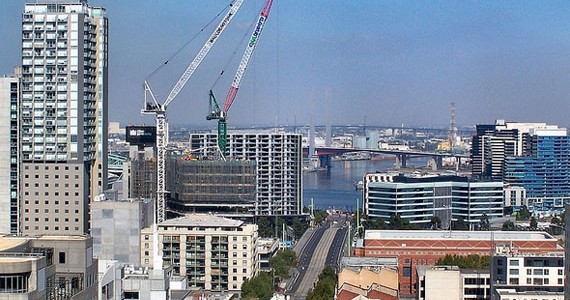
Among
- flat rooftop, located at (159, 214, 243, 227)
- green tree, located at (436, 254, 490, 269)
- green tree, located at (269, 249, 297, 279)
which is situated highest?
flat rooftop, located at (159, 214, 243, 227)

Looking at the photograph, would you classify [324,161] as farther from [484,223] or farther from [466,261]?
[466,261]

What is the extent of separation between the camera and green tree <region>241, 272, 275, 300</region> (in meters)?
18.1

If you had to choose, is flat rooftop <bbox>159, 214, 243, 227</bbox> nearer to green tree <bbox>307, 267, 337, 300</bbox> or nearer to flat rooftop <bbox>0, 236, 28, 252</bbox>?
green tree <bbox>307, 267, 337, 300</bbox>

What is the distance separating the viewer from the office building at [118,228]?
18.3 m

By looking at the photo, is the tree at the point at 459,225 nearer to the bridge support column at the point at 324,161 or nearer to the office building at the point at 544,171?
the office building at the point at 544,171

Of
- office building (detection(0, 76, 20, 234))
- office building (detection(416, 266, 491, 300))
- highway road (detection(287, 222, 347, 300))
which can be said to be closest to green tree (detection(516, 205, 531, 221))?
highway road (detection(287, 222, 347, 300))

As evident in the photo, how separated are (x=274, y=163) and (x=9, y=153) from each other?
40.3 feet

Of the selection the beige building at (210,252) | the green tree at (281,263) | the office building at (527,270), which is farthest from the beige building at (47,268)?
the green tree at (281,263)

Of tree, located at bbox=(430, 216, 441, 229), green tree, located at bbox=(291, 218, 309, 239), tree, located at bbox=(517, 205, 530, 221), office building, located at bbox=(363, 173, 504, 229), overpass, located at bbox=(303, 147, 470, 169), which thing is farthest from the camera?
overpass, located at bbox=(303, 147, 470, 169)

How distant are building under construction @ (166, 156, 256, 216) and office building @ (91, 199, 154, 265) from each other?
263 inches

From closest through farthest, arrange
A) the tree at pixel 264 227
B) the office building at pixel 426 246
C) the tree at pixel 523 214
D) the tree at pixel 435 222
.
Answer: the office building at pixel 426 246
the tree at pixel 264 227
the tree at pixel 435 222
the tree at pixel 523 214

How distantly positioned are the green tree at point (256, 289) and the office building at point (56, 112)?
354 centimetres

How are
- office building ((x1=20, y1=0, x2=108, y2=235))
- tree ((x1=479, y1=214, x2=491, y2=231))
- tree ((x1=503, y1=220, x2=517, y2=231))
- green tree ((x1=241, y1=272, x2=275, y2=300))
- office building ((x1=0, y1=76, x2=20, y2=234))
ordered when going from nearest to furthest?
green tree ((x1=241, y1=272, x2=275, y2=300)) → office building ((x1=20, y1=0, x2=108, y2=235)) → office building ((x1=0, y1=76, x2=20, y2=234)) → tree ((x1=503, y1=220, x2=517, y2=231)) → tree ((x1=479, y1=214, x2=491, y2=231))

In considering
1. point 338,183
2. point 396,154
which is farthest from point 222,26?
point 396,154
